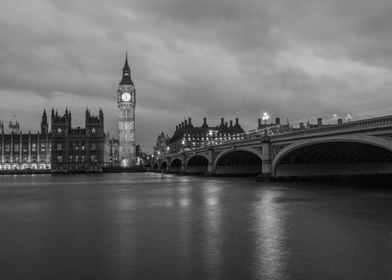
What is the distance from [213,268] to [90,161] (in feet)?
626

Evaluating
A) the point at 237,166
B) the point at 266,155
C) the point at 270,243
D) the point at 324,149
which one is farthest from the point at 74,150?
the point at 270,243

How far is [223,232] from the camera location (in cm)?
1925

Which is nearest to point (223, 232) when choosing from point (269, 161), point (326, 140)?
point (326, 140)

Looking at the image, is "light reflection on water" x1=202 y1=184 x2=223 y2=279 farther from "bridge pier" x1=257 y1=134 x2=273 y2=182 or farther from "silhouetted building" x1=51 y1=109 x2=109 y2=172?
"silhouetted building" x1=51 y1=109 x2=109 y2=172

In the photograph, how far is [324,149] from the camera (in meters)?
55.0

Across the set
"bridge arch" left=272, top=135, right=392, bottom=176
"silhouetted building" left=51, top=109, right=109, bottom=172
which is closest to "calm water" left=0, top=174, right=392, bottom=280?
"bridge arch" left=272, top=135, right=392, bottom=176

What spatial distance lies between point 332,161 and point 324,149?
418 inches

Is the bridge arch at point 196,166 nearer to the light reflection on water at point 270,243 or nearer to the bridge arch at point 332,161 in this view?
the bridge arch at point 332,161

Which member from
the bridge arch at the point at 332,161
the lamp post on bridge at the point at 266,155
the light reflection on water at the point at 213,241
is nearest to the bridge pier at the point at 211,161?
the bridge arch at the point at 332,161

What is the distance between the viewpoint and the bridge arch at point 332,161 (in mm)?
55781

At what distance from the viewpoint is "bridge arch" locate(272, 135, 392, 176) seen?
183ft

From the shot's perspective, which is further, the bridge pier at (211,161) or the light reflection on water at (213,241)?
the bridge pier at (211,161)

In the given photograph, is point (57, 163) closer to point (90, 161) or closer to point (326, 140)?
point (90, 161)

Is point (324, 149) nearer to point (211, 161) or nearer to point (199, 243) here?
point (211, 161)
